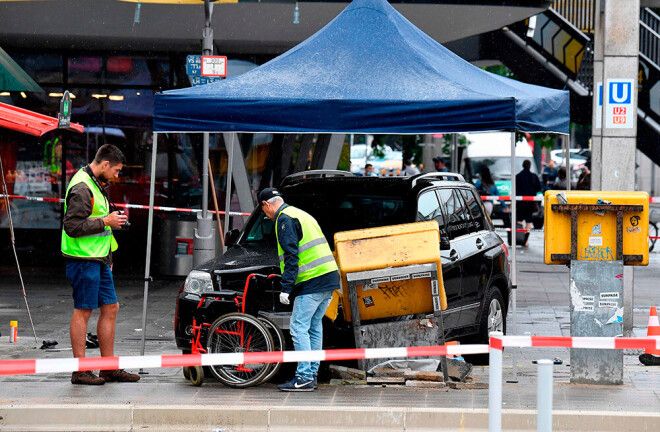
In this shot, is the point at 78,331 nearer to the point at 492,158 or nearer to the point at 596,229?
the point at 596,229

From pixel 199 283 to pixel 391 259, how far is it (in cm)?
160

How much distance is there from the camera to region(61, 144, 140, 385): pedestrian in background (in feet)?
27.5

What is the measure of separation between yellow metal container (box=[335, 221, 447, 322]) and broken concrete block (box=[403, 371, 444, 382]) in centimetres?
48

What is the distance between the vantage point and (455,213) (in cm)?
993

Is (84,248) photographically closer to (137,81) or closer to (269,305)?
(269,305)

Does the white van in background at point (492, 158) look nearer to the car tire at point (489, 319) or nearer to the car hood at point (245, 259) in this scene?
the car tire at point (489, 319)

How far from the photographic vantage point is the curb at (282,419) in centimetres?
729

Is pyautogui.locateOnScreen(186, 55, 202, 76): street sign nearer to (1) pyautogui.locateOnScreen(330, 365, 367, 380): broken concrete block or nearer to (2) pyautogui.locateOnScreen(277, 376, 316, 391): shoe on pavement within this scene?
(1) pyautogui.locateOnScreen(330, 365, 367, 380): broken concrete block

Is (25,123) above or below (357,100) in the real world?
below

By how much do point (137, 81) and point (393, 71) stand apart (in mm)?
9638

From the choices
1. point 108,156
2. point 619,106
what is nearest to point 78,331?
point 108,156

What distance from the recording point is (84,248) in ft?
27.7

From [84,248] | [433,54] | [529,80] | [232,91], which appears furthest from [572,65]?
[84,248]

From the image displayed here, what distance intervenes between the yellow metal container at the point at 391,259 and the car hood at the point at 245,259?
680 millimetres
